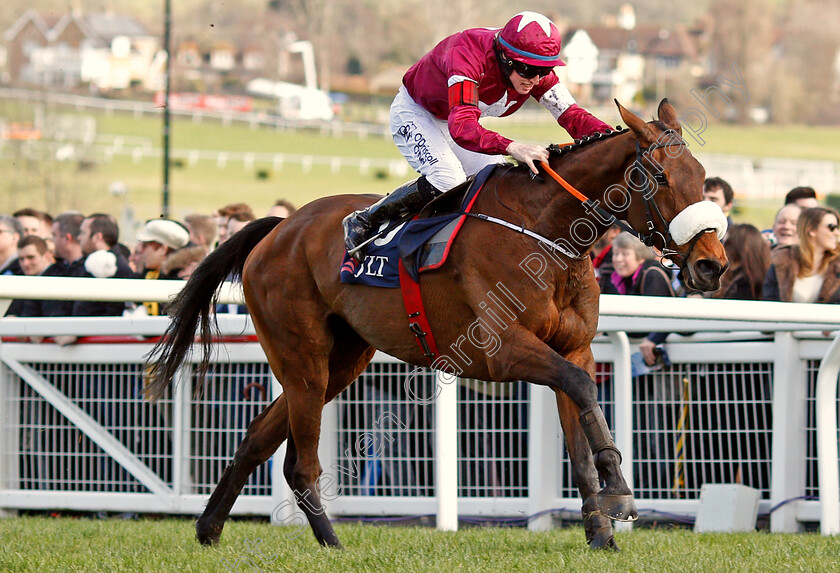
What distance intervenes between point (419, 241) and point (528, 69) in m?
0.82

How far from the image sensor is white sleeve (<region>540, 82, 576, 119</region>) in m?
4.69

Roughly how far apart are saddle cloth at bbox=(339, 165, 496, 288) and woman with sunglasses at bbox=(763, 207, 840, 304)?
2.39 meters

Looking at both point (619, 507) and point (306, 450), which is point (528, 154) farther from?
point (306, 450)

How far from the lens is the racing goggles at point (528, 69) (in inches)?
171

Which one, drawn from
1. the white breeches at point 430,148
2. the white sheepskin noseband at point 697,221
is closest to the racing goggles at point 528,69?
the white breeches at point 430,148

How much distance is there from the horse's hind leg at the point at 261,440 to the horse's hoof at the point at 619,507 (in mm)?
1814

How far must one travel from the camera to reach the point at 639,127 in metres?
3.97

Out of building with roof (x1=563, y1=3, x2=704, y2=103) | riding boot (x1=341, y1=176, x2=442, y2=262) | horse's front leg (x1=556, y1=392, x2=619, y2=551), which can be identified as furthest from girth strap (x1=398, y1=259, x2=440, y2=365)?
building with roof (x1=563, y1=3, x2=704, y2=103)

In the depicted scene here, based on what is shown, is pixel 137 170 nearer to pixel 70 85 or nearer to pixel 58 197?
pixel 70 85

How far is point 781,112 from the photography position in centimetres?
5831

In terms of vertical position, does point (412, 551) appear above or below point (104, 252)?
below

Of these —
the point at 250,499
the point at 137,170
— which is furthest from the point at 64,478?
the point at 137,170

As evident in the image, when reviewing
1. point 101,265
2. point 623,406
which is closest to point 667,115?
point 623,406

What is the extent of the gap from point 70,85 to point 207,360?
52116 millimetres
